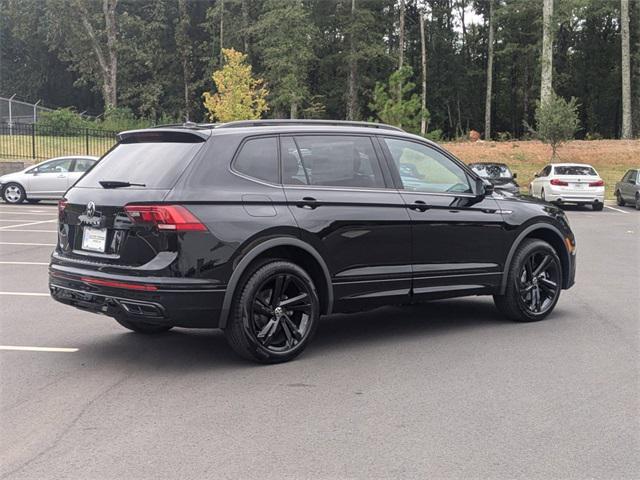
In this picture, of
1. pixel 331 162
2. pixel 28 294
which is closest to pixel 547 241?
pixel 331 162

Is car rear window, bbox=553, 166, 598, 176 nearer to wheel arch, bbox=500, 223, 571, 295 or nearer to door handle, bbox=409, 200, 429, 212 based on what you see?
wheel arch, bbox=500, 223, 571, 295

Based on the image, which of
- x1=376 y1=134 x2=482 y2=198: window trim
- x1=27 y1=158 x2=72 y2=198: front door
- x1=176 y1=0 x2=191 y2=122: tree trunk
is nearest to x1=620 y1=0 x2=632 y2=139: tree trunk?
x1=27 y1=158 x2=72 y2=198: front door

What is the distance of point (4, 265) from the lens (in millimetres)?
10961

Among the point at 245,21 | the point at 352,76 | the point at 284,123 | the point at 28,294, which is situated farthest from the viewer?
the point at 245,21

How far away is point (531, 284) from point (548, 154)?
3233cm

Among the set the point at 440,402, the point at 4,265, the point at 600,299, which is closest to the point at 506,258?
the point at 600,299

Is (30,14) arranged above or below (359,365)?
above

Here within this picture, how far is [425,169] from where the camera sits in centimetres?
692

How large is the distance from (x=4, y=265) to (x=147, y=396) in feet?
22.8

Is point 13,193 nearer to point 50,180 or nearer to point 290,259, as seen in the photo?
point 50,180

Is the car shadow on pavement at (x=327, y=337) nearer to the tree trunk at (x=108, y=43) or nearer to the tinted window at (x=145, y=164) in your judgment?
the tinted window at (x=145, y=164)

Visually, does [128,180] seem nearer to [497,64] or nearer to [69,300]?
Answer: [69,300]

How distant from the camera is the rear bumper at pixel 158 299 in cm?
529

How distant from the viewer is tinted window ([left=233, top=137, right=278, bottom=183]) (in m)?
5.78
